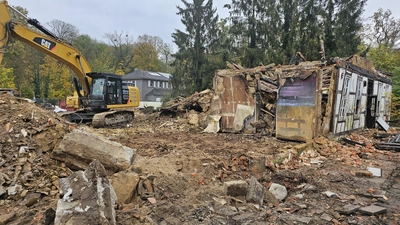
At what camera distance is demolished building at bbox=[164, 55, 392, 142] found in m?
8.85

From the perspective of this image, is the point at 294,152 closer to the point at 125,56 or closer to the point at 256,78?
the point at 256,78

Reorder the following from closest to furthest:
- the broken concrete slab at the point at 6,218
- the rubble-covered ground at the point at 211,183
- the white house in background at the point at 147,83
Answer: the broken concrete slab at the point at 6,218 < the rubble-covered ground at the point at 211,183 < the white house in background at the point at 147,83

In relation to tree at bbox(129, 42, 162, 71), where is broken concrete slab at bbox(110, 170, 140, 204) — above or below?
below

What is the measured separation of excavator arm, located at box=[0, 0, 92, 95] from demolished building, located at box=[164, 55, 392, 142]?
5.89 meters

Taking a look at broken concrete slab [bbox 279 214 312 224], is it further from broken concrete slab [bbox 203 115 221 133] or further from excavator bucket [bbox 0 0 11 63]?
excavator bucket [bbox 0 0 11 63]

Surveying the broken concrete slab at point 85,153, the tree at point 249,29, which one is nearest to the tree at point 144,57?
the tree at point 249,29

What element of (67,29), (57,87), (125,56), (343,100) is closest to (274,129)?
(343,100)

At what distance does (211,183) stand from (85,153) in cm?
240

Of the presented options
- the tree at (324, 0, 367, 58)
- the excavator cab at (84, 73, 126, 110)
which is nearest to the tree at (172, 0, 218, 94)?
the tree at (324, 0, 367, 58)

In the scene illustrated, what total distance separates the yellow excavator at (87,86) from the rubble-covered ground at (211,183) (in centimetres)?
434

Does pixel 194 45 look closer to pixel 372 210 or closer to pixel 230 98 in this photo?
pixel 230 98

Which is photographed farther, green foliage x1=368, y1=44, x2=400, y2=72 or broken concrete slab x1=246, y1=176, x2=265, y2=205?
green foliage x1=368, y1=44, x2=400, y2=72

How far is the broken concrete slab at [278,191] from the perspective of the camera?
472cm

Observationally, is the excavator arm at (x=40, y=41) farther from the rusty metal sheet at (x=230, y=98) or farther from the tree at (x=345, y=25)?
the tree at (x=345, y=25)
